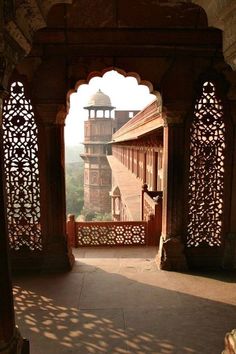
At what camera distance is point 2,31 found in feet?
6.05

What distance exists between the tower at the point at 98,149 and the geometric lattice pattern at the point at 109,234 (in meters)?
28.5

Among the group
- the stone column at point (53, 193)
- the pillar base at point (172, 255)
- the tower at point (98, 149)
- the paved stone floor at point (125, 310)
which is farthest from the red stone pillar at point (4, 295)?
the tower at point (98, 149)

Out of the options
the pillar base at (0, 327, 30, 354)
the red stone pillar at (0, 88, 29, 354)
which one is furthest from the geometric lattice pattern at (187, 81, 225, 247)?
the red stone pillar at (0, 88, 29, 354)

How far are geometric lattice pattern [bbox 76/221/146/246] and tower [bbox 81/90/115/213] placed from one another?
93.5ft

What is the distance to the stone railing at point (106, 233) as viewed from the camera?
6141 mm

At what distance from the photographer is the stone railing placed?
6.14 metres

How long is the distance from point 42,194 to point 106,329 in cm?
231

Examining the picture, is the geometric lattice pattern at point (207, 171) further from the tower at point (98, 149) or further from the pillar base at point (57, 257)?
the tower at point (98, 149)

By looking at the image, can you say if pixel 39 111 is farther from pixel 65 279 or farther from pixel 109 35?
pixel 65 279

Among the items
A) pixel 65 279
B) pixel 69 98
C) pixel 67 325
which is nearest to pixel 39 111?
pixel 69 98

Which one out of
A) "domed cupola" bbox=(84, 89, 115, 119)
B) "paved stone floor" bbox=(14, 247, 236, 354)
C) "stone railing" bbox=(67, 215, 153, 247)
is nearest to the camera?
"paved stone floor" bbox=(14, 247, 236, 354)

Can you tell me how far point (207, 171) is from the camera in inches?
186

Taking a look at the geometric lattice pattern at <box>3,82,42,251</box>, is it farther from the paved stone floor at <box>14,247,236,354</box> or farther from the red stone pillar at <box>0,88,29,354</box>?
the red stone pillar at <box>0,88,29,354</box>

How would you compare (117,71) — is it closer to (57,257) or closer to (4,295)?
(57,257)
